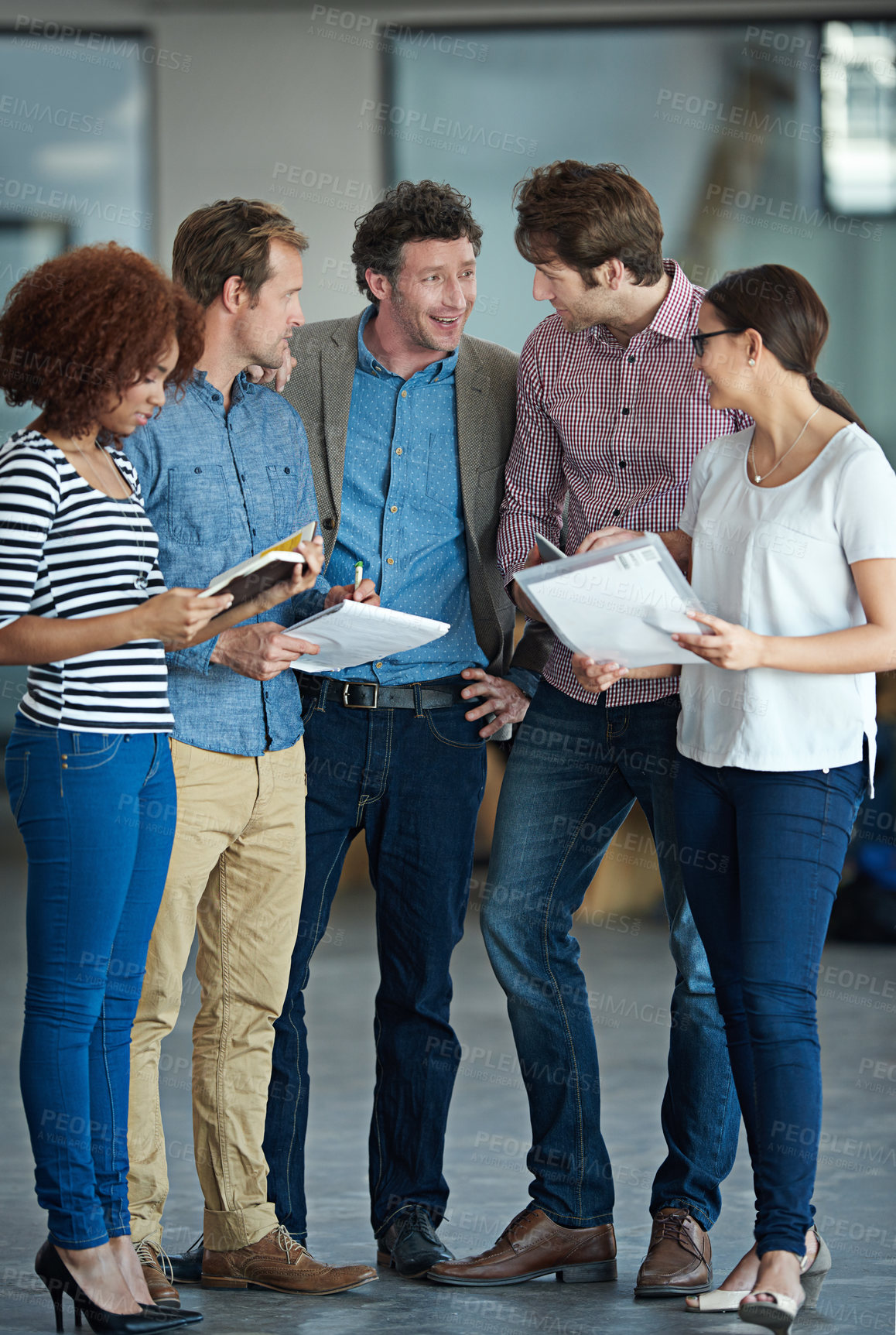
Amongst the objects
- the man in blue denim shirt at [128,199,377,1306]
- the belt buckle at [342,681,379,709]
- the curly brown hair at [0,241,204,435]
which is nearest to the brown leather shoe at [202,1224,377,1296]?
the man in blue denim shirt at [128,199,377,1306]

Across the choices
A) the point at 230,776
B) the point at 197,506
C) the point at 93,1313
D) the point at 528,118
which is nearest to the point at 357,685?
the point at 230,776

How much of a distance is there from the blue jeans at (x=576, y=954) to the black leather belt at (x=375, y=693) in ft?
0.53

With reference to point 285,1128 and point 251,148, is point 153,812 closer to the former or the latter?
point 285,1128

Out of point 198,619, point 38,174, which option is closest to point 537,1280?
point 198,619

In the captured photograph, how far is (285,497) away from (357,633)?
0.33 m

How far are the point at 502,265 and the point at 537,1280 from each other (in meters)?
5.11

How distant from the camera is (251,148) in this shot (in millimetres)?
6512

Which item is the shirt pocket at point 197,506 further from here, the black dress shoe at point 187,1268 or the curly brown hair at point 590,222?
the black dress shoe at point 187,1268

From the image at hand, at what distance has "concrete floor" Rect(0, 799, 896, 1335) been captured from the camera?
2.18m

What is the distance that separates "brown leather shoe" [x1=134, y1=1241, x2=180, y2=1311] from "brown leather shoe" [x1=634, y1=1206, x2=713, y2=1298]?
720 mm

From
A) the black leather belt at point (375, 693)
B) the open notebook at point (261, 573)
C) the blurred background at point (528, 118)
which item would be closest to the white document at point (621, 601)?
the open notebook at point (261, 573)

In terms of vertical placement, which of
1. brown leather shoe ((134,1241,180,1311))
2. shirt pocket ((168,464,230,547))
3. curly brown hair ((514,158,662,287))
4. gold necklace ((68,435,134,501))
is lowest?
brown leather shoe ((134,1241,180,1311))

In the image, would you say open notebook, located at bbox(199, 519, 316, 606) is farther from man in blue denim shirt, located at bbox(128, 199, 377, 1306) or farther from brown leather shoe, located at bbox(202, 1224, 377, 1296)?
brown leather shoe, located at bbox(202, 1224, 377, 1296)

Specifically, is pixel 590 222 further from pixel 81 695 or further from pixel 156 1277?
pixel 156 1277
